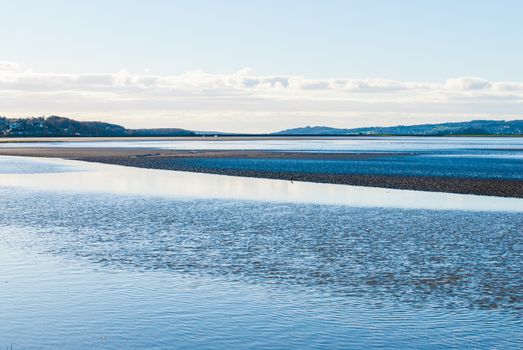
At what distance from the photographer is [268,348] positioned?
1247 cm

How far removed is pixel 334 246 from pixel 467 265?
4655mm

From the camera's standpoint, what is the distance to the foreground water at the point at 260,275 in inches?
527

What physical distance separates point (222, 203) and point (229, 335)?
23.3 meters

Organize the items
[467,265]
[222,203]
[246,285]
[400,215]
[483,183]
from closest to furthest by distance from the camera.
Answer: [246,285] < [467,265] < [400,215] < [222,203] < [483,183]

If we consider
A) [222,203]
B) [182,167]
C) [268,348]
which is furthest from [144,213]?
[182,167]

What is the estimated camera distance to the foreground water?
43.9ft

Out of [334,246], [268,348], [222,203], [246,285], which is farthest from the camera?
[222,203]

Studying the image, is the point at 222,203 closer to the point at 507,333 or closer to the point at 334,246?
the point at 334,246

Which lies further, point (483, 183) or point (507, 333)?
point (483, 183)

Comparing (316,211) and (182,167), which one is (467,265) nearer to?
(316,211)

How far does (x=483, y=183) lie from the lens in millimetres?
48250

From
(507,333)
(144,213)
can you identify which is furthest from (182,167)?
(507,333)

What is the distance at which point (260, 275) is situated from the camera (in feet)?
60.8

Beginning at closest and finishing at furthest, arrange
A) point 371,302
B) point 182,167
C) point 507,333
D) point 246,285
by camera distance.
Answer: point 507,333 → point 371,302 → point 246,285 → point 182,167
